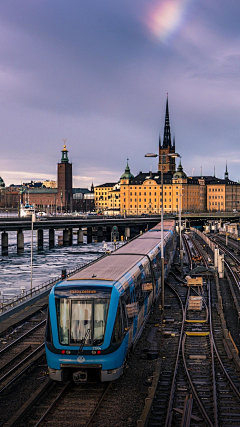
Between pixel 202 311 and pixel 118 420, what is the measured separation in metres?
16.3

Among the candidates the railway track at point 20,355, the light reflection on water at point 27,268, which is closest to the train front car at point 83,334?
the railway track at point 20,355

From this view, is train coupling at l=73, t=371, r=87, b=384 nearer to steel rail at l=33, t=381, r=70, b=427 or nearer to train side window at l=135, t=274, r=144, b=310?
steel rail at l=33, t=381, r=70, b=427

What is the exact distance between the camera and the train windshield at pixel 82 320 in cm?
1561

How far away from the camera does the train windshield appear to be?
51.2 feet

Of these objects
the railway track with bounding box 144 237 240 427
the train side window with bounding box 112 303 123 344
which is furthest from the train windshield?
the railway track with bounding box 144 237 240 427

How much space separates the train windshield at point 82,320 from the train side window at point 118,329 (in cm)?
37

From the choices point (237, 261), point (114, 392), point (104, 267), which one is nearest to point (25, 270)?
point (237, 261)

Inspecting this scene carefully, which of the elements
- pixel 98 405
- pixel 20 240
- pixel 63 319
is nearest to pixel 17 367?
pixel 63 319

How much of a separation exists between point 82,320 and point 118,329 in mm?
1167

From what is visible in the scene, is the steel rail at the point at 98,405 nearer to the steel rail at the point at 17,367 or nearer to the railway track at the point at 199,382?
the railway track at the point at 199,382

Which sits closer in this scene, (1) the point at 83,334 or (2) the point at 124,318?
(1) the point at 83,334

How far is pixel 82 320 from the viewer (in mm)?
15695

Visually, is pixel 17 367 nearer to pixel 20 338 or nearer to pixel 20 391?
pixel 20 391

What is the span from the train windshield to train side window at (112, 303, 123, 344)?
373 mm
